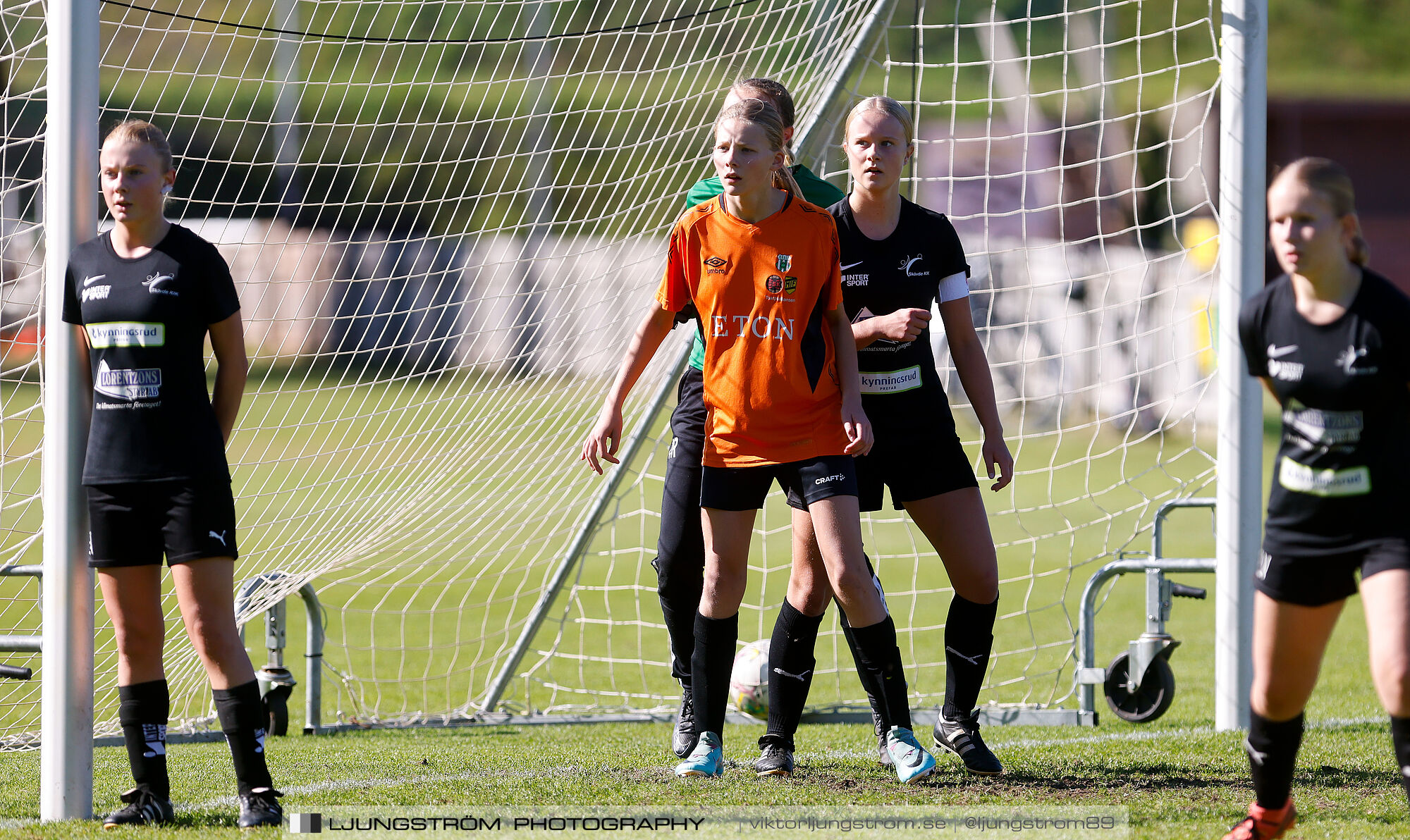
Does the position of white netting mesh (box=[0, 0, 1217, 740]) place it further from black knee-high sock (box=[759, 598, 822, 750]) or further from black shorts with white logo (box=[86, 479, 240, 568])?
black knee-high sock (box=[759, 598, 822, 750])

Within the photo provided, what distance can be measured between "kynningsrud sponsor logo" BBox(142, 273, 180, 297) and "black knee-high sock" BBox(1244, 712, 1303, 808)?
8.31 feet

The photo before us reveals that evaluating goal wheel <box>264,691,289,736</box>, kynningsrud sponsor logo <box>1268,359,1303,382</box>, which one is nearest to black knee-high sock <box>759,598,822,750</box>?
kynningsrud sponsor logo <box>1268,359,1303,382</box>

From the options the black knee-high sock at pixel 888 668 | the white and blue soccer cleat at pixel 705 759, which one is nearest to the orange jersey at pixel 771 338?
the black knee-high sock at pixel 888 668

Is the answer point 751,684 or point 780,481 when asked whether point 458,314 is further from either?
point 780,481

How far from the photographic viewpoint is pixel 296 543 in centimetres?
504

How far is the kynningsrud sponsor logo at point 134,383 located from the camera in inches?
124

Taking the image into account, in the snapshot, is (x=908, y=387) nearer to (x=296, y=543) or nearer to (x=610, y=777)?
(x=610, y=777)

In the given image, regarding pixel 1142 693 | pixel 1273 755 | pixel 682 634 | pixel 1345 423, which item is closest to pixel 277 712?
pixel 682 634

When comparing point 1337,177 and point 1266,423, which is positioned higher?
point 1337,177

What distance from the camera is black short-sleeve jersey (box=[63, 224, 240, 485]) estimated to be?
124 inches

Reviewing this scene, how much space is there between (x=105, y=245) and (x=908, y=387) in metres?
2.02

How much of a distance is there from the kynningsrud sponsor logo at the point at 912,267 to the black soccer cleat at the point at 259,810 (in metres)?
2.04

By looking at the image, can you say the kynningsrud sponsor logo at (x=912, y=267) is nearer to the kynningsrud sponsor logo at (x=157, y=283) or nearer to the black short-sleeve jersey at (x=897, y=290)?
the black short-sleeve jersey at (x=897, y=290)

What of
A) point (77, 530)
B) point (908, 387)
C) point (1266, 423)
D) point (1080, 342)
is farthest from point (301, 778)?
point (1266, 423)
